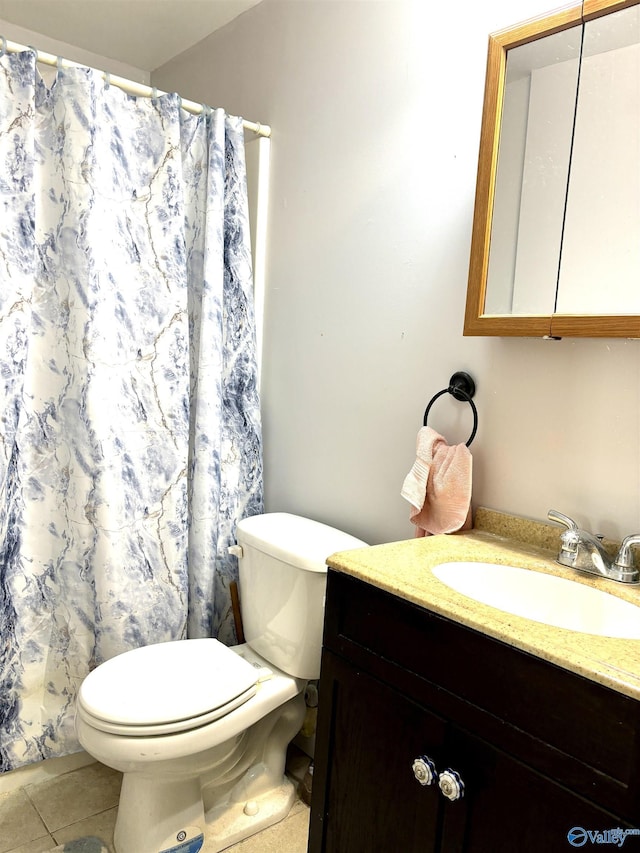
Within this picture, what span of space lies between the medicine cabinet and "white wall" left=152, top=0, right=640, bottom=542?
4.4 inches

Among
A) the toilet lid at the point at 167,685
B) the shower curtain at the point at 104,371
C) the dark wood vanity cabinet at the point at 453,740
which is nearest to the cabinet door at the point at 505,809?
the dark wood vanity cabinet at the point at 453,740

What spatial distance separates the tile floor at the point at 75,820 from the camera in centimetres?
164

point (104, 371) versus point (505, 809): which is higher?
point (104, 371)

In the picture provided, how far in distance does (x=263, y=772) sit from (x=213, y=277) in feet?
4.88

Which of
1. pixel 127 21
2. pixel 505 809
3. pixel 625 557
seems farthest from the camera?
pixel 127 21

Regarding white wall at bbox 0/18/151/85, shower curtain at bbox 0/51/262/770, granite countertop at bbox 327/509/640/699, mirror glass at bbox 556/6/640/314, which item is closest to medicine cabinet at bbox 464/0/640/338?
mirror glass at bbox 556/6/640/314

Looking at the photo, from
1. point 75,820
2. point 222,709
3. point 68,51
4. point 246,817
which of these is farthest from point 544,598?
point 68,51

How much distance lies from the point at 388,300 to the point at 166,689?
1146 millimetres

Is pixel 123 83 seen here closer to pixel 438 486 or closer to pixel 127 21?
pixel 127 21

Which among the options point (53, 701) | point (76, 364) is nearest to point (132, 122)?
point (76, 364)

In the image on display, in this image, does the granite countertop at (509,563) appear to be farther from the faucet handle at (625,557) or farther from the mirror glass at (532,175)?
the mirror glass at (532,175)

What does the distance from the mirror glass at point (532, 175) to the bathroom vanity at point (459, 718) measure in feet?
1.88

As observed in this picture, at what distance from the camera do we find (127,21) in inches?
90.2

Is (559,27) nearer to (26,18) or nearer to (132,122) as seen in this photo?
(132,122)
